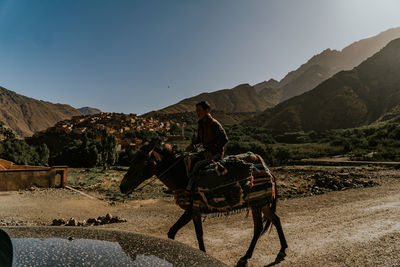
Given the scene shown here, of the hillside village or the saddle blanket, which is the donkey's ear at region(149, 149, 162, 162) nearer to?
the saddle blanket

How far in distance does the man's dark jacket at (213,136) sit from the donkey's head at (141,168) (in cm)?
97

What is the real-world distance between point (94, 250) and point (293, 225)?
708cm

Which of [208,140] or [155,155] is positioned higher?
[208,140]

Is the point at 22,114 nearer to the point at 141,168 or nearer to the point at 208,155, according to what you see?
the point at 141,168

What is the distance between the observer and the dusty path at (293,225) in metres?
5.04

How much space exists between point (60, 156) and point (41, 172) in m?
32.5

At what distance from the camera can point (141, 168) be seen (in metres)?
4.59

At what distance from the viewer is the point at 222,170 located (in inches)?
180

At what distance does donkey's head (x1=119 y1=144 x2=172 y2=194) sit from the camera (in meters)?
4.55

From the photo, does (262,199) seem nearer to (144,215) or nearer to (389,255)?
(389,255)

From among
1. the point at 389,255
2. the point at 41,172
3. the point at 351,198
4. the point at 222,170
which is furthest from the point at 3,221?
the point at 351,198

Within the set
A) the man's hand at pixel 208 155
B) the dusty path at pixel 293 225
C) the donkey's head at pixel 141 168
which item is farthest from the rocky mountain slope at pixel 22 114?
the man's hand at pixel 208 155

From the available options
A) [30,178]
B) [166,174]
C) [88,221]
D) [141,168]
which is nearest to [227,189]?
[166,174]

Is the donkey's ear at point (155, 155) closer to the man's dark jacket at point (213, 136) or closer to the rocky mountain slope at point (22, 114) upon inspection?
the man's dark jacket at point (213, 136)
